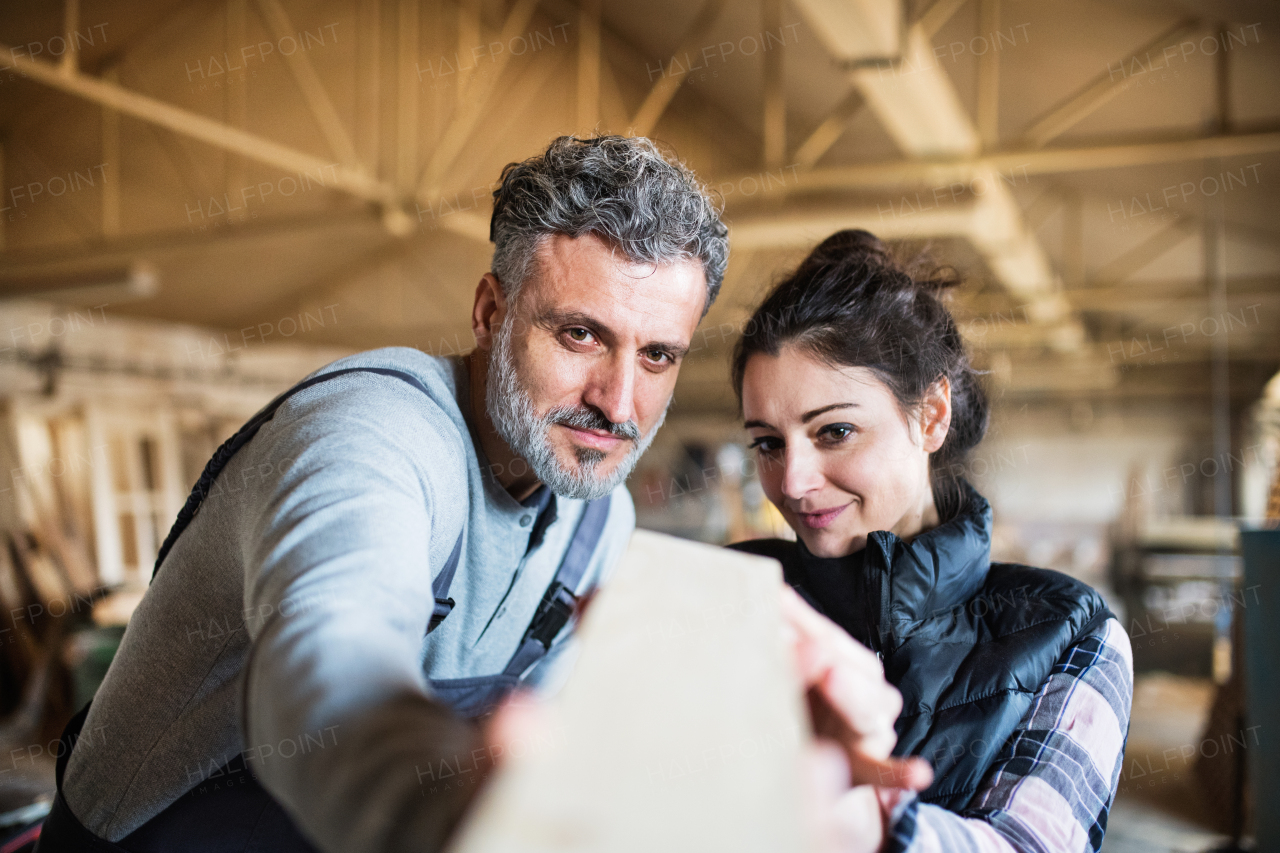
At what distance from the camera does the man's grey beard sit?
155cm

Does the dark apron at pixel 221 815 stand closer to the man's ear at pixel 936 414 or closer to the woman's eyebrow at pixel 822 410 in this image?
the woman's eyebrow at pixel 822 410

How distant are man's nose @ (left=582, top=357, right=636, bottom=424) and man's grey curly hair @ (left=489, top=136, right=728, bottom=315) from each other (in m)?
0.19

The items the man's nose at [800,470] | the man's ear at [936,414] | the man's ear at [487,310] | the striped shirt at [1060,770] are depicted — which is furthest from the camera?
the man's ear at [487,310]

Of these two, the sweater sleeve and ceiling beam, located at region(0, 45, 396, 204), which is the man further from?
ceiling beam, located at region(0, 45, 396, 204)

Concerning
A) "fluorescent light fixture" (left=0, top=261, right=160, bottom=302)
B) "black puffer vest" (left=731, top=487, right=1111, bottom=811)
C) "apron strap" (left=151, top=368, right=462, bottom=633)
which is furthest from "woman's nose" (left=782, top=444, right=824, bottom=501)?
"fluorescent light fixture" (left=0, top=261, right=160, bottom=302)

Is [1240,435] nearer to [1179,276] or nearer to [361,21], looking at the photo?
[1179,276]

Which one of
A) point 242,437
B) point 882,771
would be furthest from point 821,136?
point 882,771

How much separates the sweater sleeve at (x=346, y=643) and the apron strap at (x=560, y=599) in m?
0.69

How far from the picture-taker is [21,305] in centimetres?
851

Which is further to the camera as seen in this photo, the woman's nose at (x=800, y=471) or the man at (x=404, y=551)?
the woman's nose at (x=800, y=471)

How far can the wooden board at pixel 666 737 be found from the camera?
51cm

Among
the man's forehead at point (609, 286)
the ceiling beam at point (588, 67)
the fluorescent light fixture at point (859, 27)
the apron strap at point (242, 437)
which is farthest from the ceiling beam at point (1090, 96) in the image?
the apron strap at point (242, 437)

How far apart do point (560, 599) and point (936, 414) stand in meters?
0.84

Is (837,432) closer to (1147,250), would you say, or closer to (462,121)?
(462,121)
